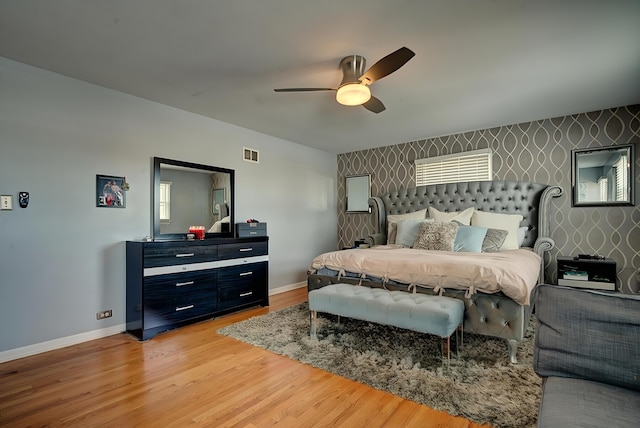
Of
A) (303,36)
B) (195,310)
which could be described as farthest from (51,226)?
(303,36)

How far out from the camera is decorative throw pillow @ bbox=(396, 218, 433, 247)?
14.2 feet

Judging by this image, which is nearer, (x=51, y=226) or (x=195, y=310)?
(x=51, y=226)

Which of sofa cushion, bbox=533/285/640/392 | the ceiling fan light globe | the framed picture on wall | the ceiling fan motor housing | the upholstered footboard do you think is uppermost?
the ceiling fan motor housing

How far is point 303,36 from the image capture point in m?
2.31

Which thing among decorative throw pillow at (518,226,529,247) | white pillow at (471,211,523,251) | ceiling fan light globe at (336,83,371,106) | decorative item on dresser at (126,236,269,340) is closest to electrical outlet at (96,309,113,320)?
decorative item on dresser at (126,236,269,340)

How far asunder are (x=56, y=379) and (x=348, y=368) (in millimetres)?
2125

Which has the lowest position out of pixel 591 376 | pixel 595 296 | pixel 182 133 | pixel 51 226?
pixel 591 376

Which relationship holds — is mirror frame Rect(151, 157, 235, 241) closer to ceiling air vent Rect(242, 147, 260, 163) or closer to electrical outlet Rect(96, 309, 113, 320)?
ceiling air vent Rect(242, 147, 260, 163)

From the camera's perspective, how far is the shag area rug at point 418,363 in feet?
6.23

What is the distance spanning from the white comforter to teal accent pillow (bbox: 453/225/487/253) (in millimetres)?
438

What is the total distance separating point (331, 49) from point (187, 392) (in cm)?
269

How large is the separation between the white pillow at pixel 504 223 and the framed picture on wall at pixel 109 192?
4.32 meters

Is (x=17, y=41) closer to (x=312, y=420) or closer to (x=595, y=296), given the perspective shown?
(x=312, y=420)

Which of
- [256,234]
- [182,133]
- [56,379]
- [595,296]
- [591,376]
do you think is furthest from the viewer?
[256,234]
